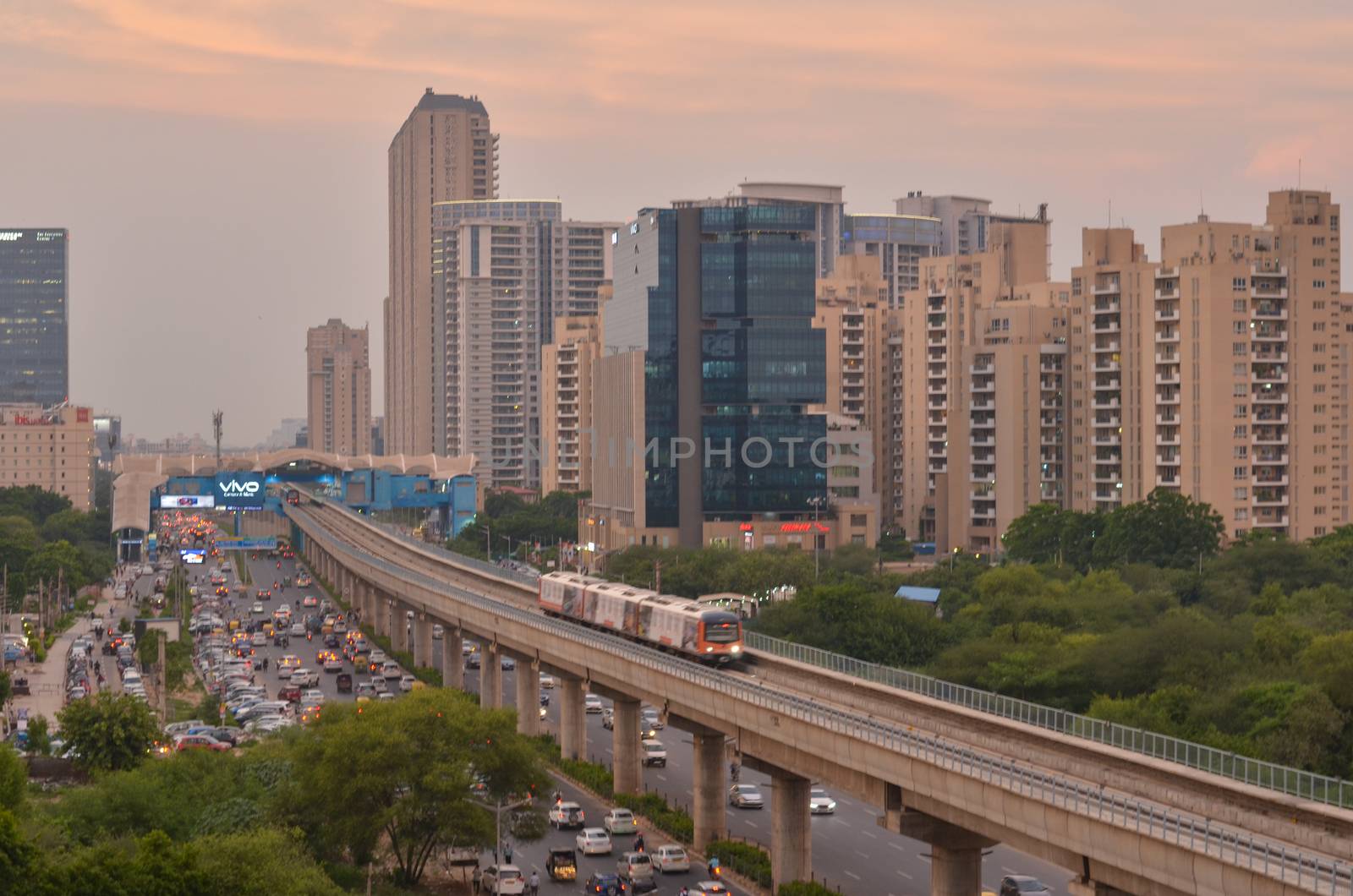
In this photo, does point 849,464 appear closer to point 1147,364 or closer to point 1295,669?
point 1147,364

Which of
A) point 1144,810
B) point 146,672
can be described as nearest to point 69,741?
point 146,672

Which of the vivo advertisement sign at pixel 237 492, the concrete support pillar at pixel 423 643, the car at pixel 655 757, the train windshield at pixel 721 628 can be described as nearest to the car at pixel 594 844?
the train windshield at pixel 721 628

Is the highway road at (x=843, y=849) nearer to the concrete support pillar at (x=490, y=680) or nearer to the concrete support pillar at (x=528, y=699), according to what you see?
the concrete support pillar at (x=528, y=699)

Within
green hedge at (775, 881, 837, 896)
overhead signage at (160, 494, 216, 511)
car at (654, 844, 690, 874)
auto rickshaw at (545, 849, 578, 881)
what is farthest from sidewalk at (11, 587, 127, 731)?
overhead signage at (160, 494, 216, 511)

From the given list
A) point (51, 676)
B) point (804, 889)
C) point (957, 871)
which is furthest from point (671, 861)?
point (51, 676)

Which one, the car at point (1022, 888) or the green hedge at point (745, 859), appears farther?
the green hedge at point (745, 859)

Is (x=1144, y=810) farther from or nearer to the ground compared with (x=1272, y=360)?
nearer to the ground
